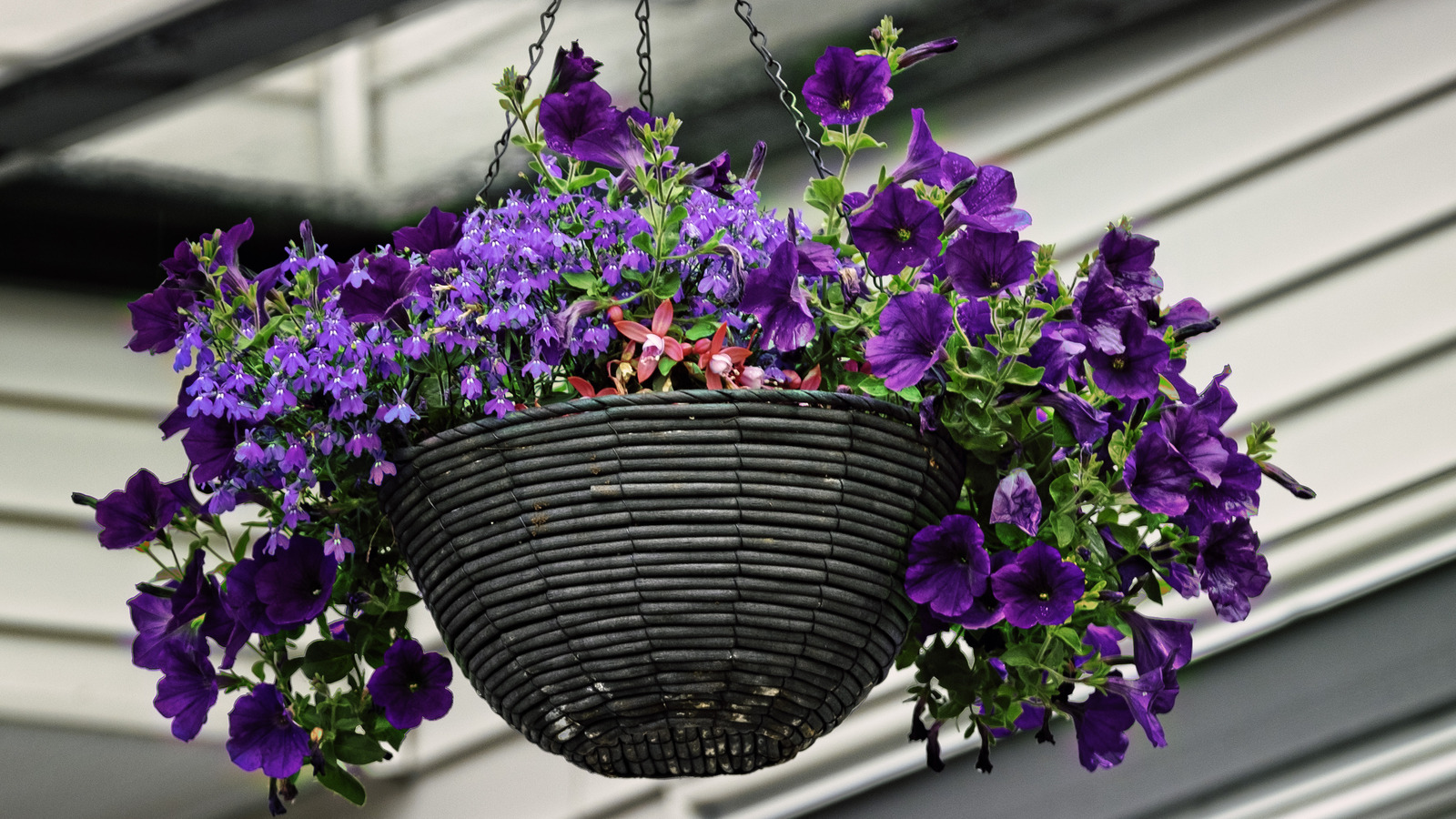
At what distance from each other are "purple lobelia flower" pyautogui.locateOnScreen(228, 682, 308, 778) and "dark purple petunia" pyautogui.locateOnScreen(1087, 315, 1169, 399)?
2.16 feet

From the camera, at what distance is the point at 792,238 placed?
1040 mm

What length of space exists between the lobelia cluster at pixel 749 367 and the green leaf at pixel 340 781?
0.04ft

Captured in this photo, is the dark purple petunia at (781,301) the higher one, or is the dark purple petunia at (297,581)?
the dark purple petunia at (781,301)

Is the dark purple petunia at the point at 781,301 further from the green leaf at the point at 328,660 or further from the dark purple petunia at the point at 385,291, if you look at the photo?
the green leaf at the point at 328,660

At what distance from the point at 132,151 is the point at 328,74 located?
35 centimetres

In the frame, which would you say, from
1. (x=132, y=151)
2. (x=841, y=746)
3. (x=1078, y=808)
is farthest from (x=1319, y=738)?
(x=132, y=151)

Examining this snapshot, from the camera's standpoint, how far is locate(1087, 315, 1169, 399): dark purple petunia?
3.41ft

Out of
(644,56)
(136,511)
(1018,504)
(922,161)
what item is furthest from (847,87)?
(136,511)

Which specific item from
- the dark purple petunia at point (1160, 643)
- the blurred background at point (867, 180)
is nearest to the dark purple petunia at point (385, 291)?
the dark purple petunia at point (1160, 643)

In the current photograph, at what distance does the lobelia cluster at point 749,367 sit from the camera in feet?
3.34

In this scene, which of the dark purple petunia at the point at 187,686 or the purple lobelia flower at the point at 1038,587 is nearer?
the purple lobelia flower at the point at 1038,587

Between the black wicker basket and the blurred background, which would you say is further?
the blurred background

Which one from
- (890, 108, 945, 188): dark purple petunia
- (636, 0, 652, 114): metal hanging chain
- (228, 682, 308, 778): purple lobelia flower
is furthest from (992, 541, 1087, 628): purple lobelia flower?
(228, 682, 308, 778): purple lobelia flower

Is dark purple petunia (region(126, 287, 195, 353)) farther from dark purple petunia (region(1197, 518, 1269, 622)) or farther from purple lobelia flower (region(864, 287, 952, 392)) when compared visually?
dark purple petunia (region(1197, 518, 1269, 622))
